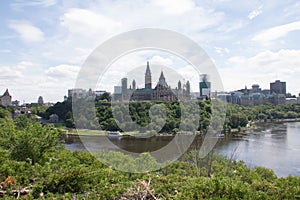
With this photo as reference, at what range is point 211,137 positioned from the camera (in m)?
12.0

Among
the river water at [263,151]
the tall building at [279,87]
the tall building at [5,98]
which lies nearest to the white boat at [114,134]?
the river water at [263,151]

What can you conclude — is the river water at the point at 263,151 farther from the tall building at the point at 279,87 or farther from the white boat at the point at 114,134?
the tall building at the point at 279,87

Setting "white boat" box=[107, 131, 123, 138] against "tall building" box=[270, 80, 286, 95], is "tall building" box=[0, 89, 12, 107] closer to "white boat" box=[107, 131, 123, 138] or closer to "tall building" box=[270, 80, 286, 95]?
"white boat" box=[107, 131, 123, 138]

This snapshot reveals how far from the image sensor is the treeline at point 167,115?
13.9 metres

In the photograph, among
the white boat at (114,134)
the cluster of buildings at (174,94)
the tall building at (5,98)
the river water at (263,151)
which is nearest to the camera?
the cluster of buildings at (174,94)

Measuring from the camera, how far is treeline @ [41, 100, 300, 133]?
13930 millimetres

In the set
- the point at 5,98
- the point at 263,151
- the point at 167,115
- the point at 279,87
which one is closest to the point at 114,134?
the point at 167,115

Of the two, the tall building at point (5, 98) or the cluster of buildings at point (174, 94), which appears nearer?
the cluster of buildings at point (174, 94)

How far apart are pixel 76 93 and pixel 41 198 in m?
4.65

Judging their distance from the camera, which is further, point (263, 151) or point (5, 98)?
point (5, 98)

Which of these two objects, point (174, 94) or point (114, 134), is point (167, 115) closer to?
point (174, 94)

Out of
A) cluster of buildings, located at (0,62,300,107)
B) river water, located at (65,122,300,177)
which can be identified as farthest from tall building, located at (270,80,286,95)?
river water, located at (65,122,300,177)

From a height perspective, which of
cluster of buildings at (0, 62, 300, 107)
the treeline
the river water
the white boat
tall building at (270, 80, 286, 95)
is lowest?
the river water

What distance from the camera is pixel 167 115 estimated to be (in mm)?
16875
